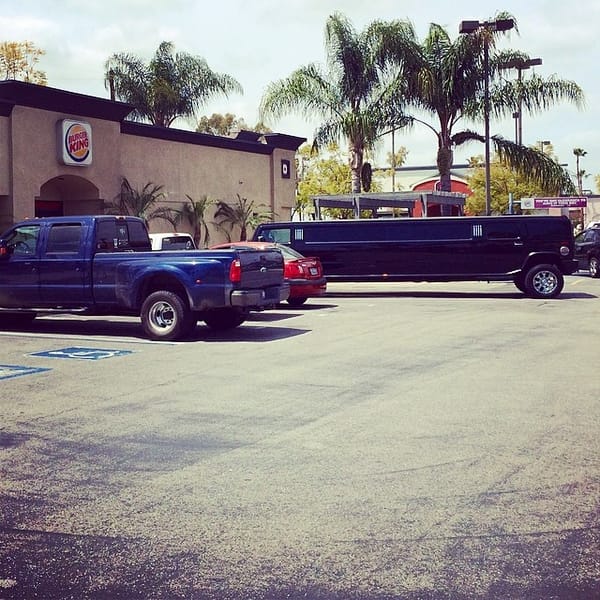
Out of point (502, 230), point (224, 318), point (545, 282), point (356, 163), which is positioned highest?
point (356, 163)

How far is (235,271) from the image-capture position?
14062mm

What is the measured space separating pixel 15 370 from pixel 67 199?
22.6 meters

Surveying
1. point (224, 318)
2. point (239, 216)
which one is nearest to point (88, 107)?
point (239, 216)

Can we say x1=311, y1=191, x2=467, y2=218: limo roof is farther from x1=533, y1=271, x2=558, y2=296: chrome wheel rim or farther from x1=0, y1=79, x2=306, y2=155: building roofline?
x1=533, y1=271, x2=558, y2=296: chrome wheel rim

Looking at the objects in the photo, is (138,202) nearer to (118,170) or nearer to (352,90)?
(118,170)

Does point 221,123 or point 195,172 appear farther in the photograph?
point 221,123

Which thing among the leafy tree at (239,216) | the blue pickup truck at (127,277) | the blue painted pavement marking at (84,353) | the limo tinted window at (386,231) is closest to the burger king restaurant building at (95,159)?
the leafy tree at (239,216)

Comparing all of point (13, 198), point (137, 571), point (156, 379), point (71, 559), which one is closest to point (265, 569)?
point (137, 571)

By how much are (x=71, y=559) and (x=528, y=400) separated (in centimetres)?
548

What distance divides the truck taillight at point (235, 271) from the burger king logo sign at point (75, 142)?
17651mm

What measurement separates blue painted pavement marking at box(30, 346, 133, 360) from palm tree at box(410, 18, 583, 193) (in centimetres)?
2325

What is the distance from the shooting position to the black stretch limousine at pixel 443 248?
23531 millimetres

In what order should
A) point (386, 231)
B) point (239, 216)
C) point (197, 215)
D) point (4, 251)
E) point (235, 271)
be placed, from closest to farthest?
point (235, 271)
point (4, 251)
point (386, 231)
point (197, 215)
point (239, 216)

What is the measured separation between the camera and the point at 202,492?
5910 millimetres
